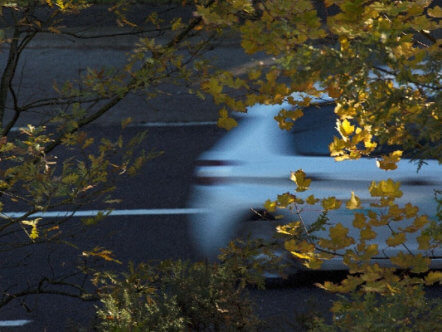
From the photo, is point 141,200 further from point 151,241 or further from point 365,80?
point 365,80

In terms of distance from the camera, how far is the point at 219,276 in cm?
529

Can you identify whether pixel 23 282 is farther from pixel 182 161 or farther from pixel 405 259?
pixel 405 259

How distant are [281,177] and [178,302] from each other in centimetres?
214

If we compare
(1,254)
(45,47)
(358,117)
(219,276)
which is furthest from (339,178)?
(45,47)

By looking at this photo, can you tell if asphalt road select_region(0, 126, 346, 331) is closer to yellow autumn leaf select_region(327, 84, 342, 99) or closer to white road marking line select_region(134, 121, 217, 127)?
white road marking line select_region(134, 121, 217, 127)

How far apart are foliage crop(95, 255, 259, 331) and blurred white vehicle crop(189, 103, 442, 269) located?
1.79 m

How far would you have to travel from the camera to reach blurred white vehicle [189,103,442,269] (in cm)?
714

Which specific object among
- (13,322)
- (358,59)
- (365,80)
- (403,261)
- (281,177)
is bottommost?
(13,322)

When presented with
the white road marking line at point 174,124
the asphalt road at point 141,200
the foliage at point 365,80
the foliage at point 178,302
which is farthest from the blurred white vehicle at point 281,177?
the white road marking line at point 174,124

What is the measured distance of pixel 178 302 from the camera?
5.39m

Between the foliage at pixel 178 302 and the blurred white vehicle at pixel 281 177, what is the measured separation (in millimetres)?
1788

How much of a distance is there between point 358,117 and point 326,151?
3101mm

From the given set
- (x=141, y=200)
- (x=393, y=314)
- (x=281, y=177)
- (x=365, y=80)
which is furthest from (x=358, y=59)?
(x=141, y=200)

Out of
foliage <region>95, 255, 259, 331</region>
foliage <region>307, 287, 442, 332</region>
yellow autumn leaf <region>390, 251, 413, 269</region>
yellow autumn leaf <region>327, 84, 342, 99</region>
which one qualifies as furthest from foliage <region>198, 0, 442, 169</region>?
foliage <region>95, 255, 259, 331</region>
